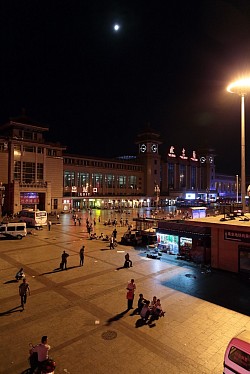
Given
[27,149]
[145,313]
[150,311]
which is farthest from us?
[27,149]

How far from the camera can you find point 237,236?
1916 centimetres

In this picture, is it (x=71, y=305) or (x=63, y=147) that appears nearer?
(x=71, y=305)

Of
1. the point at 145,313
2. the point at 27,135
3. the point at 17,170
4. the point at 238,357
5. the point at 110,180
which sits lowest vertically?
the point at 145,313

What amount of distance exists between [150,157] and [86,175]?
33.5m

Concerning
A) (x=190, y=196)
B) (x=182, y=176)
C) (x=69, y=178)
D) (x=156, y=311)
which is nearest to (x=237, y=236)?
(x=156, y=311)

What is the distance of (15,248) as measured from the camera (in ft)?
91.0

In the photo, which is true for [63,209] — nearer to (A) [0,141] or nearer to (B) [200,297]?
(A) [0,141]

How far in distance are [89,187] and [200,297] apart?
7790 centimetres

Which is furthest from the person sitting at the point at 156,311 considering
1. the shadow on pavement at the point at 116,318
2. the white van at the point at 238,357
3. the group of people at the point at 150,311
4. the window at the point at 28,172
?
the window at the point at 28,172

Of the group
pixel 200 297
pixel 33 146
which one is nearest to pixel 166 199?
pixel 33 146

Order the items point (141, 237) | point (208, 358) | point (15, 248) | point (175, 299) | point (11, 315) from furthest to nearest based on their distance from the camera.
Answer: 1. point (141, 237)
2. point (15, 248)
3. point (175, 299)
4. point (11, 315)
5. point (208, 358)

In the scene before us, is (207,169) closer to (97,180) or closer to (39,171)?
(97,180)

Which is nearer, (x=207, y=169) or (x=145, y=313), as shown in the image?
(x=145, y=313)

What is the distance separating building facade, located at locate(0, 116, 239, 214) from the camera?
211 ft
